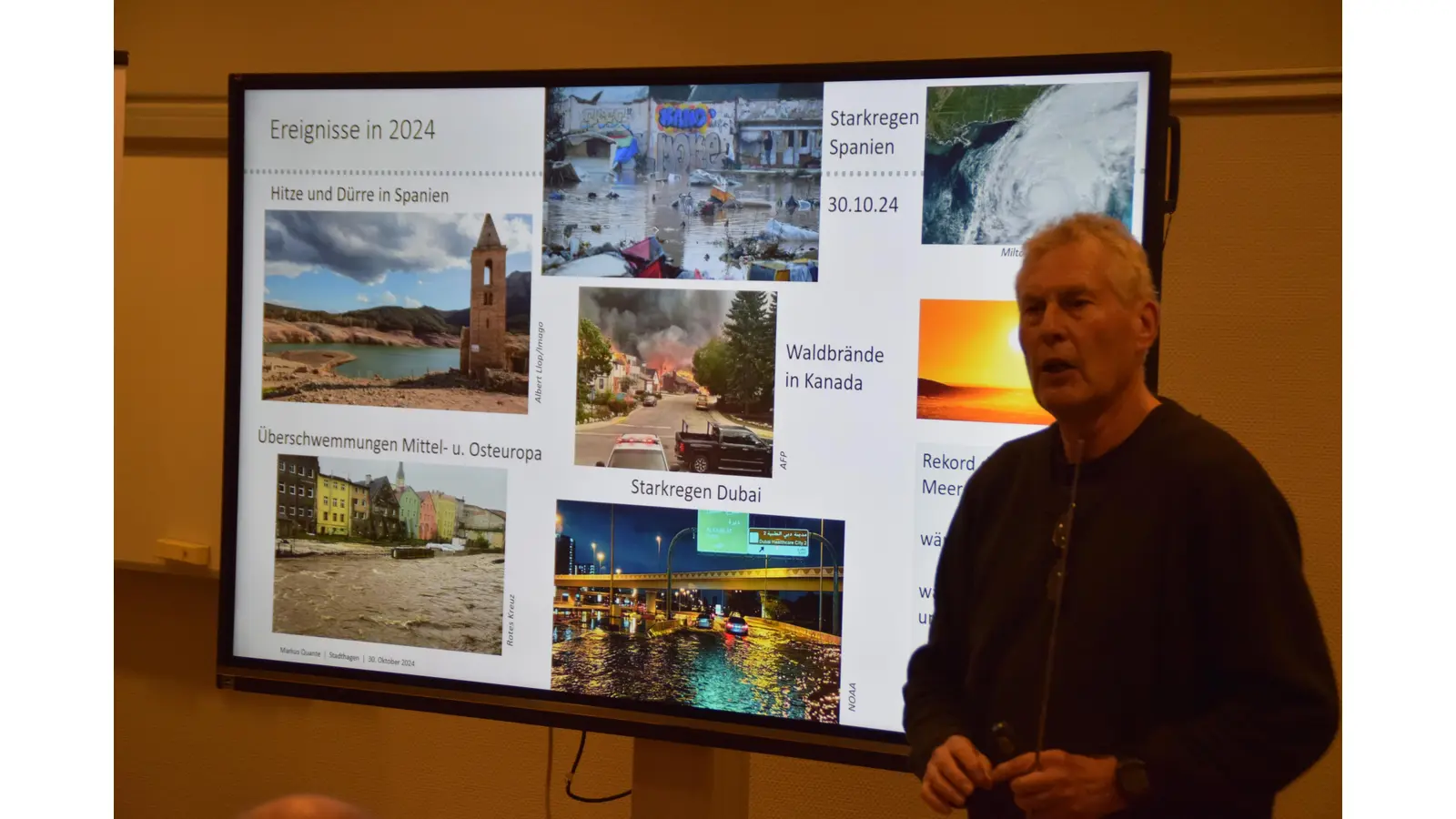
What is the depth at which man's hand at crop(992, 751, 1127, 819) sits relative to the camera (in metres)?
1.25

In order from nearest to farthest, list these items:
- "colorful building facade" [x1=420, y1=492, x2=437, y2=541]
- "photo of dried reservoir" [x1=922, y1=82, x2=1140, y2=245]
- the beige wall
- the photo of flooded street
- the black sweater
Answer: the black sweater
"photo of dried reservoir" [x1=922, y1=82, x2=1140, y2=245]
the photo of flooded street
"colorful building facade" [x1=420, y1=492, x2=437, y2=541]
the beige wall

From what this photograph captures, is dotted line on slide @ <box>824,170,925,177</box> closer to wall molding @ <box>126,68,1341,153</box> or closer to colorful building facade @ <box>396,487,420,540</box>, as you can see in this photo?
wall molding @ <box>126,68,1341,153</box>

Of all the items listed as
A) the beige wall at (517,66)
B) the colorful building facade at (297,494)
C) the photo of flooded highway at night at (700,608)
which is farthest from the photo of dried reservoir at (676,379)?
the beige wall at (517,66)

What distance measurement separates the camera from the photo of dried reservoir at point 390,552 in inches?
81.4

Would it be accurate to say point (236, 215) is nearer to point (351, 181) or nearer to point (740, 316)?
point (351, 181)

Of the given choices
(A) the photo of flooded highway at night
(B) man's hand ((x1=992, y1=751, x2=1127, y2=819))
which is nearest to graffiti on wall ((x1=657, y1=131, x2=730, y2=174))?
(A) the photo of flooded highway at night

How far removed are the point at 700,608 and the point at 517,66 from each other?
150 centimetres

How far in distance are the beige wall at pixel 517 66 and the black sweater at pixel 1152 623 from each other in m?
1.09

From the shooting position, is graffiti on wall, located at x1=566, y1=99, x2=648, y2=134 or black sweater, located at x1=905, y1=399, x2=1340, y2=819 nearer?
black sweater, located at x1=905, y1=399, x2=1340, y2=819

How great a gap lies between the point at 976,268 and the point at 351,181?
1.26 m

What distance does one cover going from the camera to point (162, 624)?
3.03 m

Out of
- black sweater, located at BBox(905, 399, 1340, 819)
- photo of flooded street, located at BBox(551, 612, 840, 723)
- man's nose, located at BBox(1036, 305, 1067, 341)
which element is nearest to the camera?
black sweater, located at BBox(905, 399, 1340, 819)

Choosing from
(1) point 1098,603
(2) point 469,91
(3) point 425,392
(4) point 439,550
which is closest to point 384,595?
(4) point 439,550

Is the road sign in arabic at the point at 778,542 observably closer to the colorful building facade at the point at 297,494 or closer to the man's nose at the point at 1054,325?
the man's nose at the point at 1054,325
